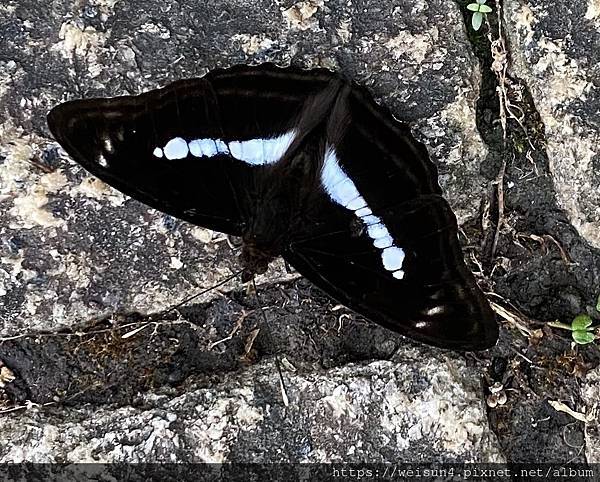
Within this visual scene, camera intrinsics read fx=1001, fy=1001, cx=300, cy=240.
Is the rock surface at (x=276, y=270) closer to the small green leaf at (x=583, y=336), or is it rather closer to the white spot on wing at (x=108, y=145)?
the small green leaf at (x=583, y=336)

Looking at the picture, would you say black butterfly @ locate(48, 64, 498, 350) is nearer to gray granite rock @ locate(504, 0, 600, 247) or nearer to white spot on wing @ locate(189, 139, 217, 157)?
white spot on wing @ locate(189, 139, 217, 157)

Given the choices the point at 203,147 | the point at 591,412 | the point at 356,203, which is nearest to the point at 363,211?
the point at 356,203

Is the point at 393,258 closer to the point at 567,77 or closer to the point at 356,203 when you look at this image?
the point at 356,203

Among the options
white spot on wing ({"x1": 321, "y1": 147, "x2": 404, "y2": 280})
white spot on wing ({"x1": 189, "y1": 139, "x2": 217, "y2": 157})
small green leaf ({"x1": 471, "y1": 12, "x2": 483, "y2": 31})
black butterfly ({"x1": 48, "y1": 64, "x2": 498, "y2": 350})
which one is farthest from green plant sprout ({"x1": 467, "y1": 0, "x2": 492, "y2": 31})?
white spot on wing ({"x1": 189, "y1": 139, "x2": 217, "y2": 157})

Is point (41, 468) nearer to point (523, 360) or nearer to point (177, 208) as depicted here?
point (177, 208)

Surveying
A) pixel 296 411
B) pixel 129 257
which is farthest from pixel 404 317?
pixel 129 257

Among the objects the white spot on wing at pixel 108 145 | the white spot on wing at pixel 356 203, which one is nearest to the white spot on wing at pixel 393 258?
the white spot on wing at pixel 356 203
